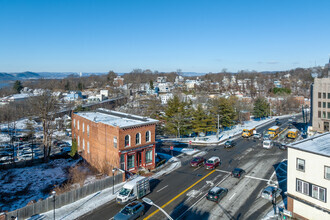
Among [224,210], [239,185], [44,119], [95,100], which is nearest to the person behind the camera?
[224,210]

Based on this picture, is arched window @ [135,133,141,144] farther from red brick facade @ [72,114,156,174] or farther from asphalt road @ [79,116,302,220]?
asphalt road @ [79,116,302,220]

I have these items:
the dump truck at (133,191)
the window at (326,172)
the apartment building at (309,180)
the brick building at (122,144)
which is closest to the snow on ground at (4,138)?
the brick building at (122,144)

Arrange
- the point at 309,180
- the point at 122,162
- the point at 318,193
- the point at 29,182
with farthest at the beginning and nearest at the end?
the point at 29,182 < the point at 122,162 < the point at 309,180 < the point at 318,193

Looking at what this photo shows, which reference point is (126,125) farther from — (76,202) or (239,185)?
(239,185)

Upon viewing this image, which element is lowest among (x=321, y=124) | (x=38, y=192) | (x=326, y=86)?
(x=38, y=192)

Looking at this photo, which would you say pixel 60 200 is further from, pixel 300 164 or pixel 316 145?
pixel 316 145

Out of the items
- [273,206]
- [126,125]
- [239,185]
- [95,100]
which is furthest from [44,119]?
[95,100]

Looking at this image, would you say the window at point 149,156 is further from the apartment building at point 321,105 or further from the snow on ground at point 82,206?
the apartment building at point 321,105

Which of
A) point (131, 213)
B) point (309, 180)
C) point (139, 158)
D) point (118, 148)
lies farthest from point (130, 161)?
point (309, 180)
